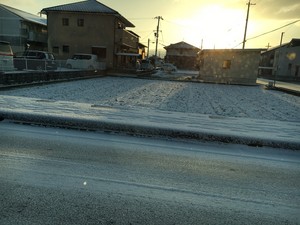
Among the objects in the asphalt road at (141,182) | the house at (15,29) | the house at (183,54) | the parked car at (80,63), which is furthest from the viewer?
the house at (183,54)

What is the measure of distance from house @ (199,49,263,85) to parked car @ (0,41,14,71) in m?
19.9

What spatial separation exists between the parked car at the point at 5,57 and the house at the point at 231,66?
65.4 ft

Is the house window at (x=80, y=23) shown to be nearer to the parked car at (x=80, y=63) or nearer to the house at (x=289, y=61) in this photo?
the parked car at (x=80, y=63)

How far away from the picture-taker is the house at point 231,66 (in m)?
26.9

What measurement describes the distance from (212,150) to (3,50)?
1555 cm

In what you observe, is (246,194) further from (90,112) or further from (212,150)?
(90,112)

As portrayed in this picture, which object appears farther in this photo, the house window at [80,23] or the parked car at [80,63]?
the house window at [80,23]

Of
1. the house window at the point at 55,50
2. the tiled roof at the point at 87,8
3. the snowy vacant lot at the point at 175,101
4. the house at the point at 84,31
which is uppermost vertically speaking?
the tiled roof at the point at 87,8

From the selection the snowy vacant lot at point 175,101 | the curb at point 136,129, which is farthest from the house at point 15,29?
the curb at point 136,129

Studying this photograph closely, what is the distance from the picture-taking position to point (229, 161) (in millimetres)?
4711

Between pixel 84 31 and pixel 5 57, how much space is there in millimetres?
17617

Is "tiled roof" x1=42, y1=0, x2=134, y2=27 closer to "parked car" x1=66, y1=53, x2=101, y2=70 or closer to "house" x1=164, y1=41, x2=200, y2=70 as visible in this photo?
"parked car" x1=66, y1=53, x2=101, y2=70

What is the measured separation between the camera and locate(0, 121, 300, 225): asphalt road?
278cm

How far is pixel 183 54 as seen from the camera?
7331 centimetres
